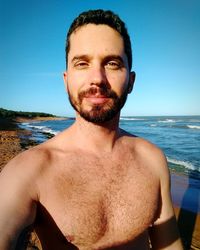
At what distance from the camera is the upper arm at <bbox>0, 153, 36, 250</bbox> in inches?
50.5

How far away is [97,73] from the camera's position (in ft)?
5.75

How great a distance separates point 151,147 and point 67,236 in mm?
1061

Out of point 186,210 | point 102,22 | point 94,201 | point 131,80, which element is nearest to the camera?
point 94,201

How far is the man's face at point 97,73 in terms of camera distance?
1.76 metres

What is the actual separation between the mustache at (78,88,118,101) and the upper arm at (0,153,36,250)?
2.07 feet

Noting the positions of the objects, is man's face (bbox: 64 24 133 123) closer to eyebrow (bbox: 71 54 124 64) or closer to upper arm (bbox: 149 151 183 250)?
eyebrow (bbox: 71 54 124 64)

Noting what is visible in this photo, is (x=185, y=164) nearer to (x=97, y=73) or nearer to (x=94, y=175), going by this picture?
(x=94, y=175)

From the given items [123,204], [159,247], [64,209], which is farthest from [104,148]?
[159,247]

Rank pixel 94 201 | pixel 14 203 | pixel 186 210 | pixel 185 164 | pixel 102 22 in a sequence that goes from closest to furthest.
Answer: pixel 14 203 → pixel 94 201 → pixel 102 22 → pixel 186 210 → pixel 185 164

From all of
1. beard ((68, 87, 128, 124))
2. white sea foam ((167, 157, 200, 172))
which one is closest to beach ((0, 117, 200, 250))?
white sea foam ((167, 157, 200, 172))

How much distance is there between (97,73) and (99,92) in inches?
5.3

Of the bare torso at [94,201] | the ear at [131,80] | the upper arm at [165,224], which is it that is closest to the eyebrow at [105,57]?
the ear at [131,80]

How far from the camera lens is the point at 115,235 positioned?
66.0 inches

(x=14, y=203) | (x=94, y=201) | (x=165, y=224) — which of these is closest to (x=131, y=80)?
(x=94, y=201)
